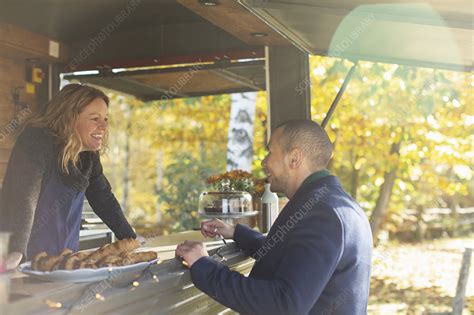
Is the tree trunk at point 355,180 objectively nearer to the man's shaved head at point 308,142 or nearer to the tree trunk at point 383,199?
the tree trunk at point 383,199

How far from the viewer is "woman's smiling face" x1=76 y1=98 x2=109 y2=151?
3.24m

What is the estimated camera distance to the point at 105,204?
11.7 ft

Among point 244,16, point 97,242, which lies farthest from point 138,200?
point 244,16

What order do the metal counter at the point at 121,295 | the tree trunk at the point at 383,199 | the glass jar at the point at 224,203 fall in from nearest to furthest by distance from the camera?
the metal counter at the point at 121,295 < the glass jar at the point at 224,203 < the tree trunk at the point at 383,199

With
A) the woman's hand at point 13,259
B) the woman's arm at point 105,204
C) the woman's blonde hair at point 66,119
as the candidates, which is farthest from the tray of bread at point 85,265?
the woman's arm at point 105,204

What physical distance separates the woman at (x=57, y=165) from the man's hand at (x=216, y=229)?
681 millimetres

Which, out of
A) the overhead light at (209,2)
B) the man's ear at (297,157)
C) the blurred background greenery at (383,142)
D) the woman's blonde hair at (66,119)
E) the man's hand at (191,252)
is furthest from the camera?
the blurred background greenery at (383,142)

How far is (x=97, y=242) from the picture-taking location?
6113 mm

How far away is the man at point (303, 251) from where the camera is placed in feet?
6.59

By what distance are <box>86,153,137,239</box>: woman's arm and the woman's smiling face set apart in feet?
0.87

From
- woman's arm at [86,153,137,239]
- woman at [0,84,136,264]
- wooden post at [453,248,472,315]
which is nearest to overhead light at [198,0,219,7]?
woman at [0,84,136,264]

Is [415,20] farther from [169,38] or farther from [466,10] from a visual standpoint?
[169,38]

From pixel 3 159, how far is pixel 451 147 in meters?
5.54

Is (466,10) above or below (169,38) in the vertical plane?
below
